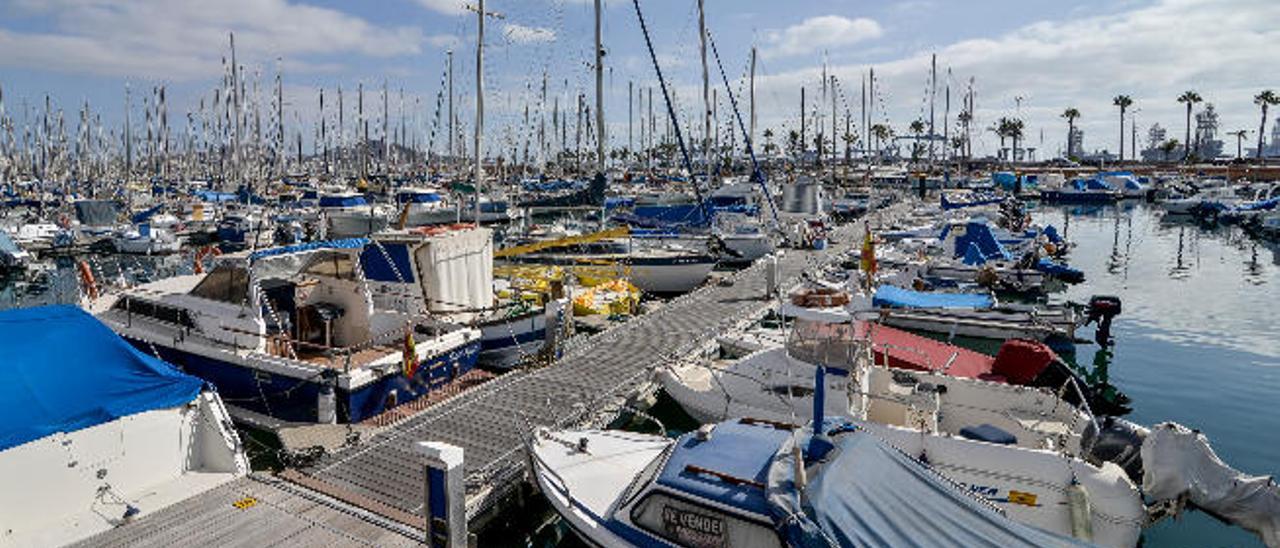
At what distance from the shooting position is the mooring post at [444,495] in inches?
315

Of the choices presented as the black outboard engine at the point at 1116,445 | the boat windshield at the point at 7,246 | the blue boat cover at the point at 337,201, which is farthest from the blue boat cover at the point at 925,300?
the blue boat cover at the point at 337,201

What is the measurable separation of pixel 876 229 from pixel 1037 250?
1270cm

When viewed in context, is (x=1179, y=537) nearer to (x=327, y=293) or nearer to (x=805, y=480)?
(x=805, y=480)

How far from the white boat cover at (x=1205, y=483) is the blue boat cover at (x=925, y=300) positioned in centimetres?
1267

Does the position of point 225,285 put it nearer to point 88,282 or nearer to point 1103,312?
point 88,282

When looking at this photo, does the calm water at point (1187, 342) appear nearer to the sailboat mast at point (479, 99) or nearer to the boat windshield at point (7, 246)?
the boat windshield at point (7, 246)

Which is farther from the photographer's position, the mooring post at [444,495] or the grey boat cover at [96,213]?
the grey boat cover at [96,213]

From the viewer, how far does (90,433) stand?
9.81 m

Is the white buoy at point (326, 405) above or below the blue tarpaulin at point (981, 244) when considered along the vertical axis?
below

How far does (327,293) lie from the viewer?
17.1m

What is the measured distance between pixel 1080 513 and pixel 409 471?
32.2 ft

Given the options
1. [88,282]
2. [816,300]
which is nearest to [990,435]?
[816,300]

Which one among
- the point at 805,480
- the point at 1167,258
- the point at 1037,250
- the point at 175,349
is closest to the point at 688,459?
the point at 805,480

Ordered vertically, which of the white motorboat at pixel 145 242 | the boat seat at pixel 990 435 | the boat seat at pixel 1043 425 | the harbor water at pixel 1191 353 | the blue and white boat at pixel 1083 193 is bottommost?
the harbor water at pixel 1191 353
